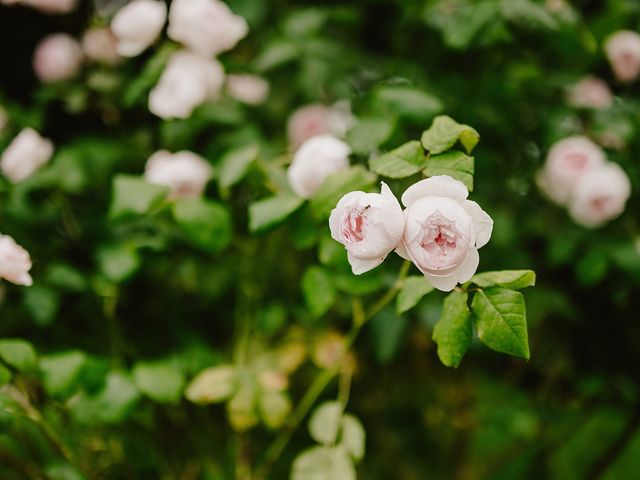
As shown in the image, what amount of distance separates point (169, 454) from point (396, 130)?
0.97m

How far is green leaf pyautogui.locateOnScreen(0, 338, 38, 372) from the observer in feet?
2.64

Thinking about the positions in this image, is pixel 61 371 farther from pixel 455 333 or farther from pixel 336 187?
Result: pixel 455 333

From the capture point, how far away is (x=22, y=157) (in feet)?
3.45

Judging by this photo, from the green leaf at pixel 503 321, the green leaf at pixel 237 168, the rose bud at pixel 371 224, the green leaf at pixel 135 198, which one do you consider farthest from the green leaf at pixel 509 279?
the green leaf at pixel 135 198

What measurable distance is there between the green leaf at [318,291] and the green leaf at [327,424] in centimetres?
21

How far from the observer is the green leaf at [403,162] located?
0.67 m

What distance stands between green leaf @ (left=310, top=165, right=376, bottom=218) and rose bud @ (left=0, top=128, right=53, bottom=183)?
0.57m

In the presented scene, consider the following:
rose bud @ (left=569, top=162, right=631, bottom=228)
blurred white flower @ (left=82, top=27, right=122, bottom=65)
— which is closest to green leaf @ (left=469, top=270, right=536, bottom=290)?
rose bud @ (left=569, top=162, right=631, bottom=228)

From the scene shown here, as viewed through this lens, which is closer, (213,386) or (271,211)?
(271,211)

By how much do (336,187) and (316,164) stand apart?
0.08 metres

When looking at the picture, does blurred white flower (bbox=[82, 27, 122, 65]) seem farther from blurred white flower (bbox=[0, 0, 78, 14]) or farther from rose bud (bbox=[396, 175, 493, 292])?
rose bud (bbox=[396, 175, 493, 292])

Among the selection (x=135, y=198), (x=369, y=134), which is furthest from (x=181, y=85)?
(x=369, y=134)

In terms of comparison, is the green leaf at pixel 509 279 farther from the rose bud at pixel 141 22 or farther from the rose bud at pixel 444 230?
the rose bud at pixel 141 22

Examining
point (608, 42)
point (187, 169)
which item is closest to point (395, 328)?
point (187, 169)
